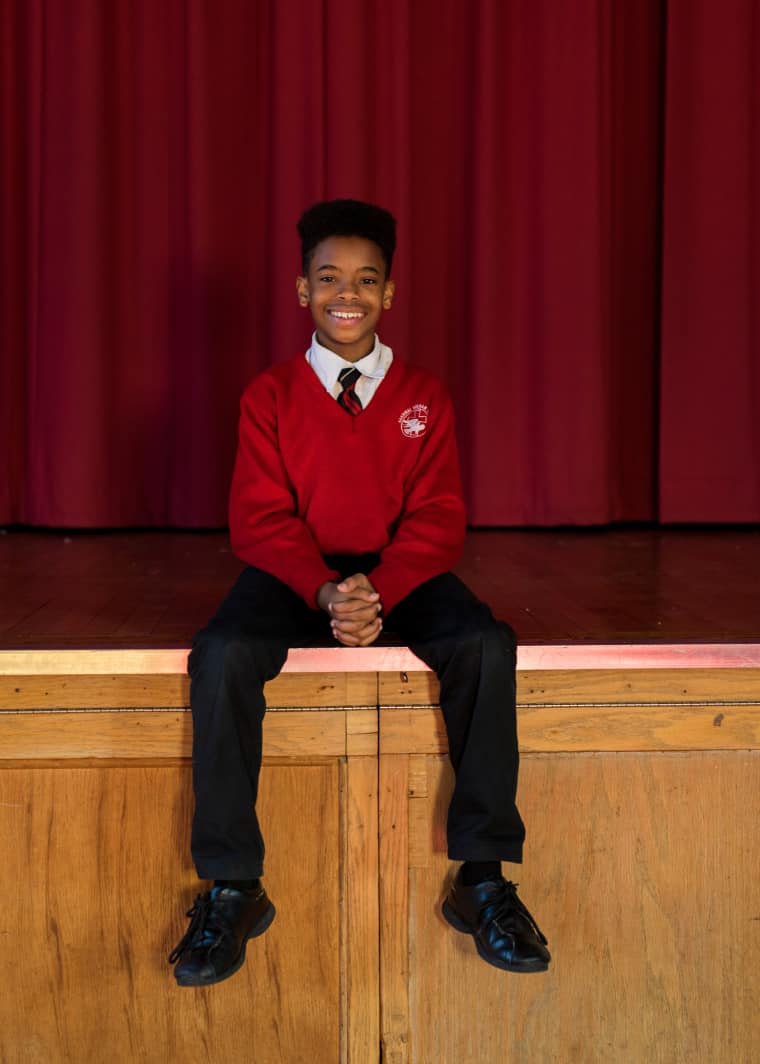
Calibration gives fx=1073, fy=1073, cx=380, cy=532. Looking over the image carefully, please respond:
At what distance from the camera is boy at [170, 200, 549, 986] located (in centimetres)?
126

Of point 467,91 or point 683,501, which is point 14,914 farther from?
point 467,91

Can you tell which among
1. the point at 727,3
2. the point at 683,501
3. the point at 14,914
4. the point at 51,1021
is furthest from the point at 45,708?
the point at 727,3

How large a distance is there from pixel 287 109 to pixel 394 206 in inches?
13.2

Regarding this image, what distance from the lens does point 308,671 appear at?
54.2 inches

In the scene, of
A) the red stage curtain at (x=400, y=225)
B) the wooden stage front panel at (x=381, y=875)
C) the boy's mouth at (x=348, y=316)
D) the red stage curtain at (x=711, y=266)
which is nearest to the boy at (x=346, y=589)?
the boy's mouth at (x=348, y=316)

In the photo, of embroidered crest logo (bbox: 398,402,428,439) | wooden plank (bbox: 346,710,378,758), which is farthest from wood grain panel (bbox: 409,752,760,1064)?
embroidered crest logo (bbox: 398,402,428,439)

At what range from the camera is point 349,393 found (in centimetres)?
151

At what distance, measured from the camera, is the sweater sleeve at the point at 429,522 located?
1.41 m

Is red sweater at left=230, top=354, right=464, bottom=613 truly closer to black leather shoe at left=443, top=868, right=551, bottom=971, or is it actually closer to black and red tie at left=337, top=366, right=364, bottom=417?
black and red tie at left=337, top=366, right=364, bottom=417

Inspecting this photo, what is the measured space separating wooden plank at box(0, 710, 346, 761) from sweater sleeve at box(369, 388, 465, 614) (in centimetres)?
19

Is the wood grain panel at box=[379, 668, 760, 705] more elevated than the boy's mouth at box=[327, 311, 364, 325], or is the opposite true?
the boy's mouth at box=[327, 311, 364, 325]

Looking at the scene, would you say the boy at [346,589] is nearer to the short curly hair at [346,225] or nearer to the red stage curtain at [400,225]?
the short curly hair at [346,225]

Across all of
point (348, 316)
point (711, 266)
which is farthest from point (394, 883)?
point (711, 266)

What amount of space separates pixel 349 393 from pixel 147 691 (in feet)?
1.62
